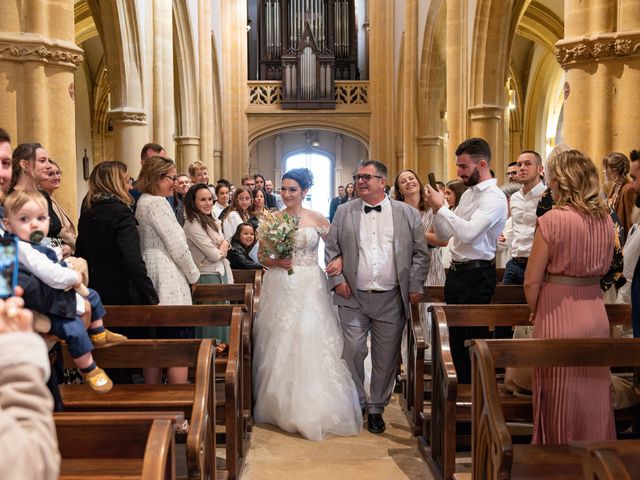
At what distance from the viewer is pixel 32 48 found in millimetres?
6480

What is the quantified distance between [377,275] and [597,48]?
3319 millimetres

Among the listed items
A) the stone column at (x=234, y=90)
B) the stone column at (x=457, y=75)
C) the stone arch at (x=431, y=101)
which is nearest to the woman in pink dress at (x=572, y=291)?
the stone column at (x=457, y=75)

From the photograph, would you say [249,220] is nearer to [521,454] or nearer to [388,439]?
[388,439]

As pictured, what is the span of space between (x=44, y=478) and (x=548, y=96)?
21.4m

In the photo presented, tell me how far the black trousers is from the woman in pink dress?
122 cm

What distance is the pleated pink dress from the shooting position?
3387 millimetres

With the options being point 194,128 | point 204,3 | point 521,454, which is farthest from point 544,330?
point 204,3

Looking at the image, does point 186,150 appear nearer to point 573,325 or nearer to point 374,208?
point 374,208

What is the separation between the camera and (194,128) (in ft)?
52.2

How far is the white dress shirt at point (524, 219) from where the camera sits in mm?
5891

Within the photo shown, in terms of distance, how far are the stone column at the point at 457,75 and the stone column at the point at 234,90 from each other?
10.7 metres

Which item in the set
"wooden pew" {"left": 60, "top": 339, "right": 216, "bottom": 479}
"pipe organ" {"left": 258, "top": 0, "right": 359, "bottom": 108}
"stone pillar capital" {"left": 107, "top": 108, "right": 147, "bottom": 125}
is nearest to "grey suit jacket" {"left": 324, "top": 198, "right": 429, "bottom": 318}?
"wooden pew" {"left": 60, "top": 339, "right": 216, "bottom": 479}

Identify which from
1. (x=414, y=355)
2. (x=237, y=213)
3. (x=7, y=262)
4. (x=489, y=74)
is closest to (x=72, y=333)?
(x=7, y=262)

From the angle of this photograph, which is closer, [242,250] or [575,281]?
[575,281]
